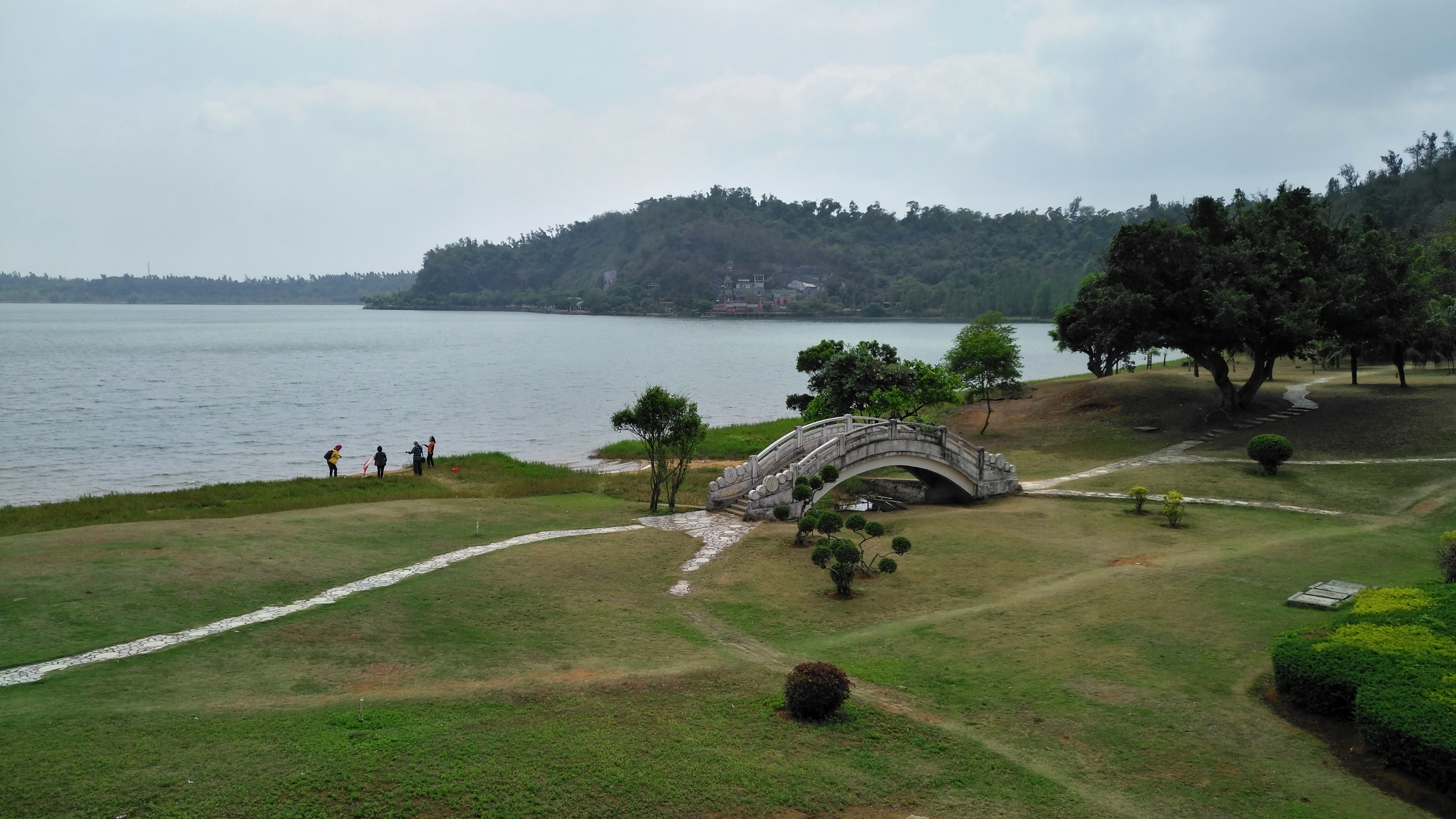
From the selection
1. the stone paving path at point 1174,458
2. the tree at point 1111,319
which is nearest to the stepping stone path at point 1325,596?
the stone paving path at point 1174,458

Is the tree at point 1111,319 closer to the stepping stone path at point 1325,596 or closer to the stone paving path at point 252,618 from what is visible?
the stepping stone path at point 1325,596

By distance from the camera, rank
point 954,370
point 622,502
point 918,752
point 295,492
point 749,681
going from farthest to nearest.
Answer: point 954,370 < point 295,492 < point 622,502 < point 749,681 < point 918,752

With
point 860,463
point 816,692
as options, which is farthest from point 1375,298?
point 816,692

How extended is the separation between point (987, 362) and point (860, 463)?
1074 inches

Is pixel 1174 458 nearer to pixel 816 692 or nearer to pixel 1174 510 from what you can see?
pixel 1174 510

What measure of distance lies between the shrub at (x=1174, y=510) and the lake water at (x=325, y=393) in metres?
31.2

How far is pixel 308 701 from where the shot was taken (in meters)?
→ 13.2

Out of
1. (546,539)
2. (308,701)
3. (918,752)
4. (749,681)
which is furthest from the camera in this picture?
(546,539)

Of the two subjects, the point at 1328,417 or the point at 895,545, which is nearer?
the point at 895,545

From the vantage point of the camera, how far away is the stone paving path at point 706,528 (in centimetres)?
2361

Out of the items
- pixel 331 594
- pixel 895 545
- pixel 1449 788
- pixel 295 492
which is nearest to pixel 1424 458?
pixel 895 545

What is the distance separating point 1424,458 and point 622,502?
2883 centimetres

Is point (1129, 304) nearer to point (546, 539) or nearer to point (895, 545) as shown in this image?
point (895, 545)

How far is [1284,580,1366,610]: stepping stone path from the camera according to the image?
17984mm
